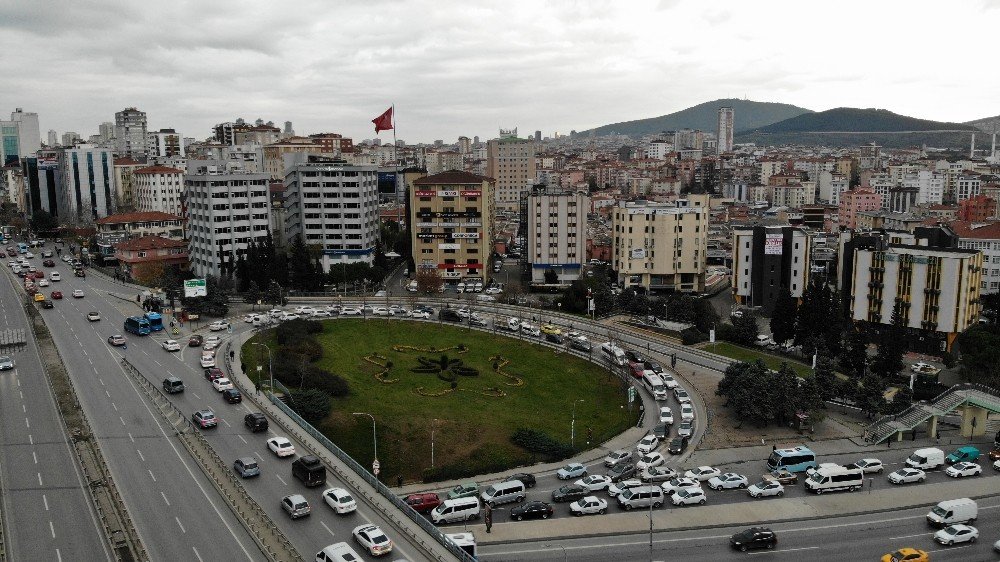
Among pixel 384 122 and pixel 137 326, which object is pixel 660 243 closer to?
pixel 384 122

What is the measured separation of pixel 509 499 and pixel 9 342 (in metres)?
36.1

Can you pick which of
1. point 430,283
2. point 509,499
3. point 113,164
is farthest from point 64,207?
point 509,499

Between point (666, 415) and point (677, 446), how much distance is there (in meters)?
4.08

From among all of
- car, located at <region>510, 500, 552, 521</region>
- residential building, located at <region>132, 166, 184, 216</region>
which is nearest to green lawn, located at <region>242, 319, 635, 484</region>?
car, located at <region>510, 500, 552, 521</region>

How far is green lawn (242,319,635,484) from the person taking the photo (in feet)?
124

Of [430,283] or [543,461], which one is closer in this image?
[543,461]

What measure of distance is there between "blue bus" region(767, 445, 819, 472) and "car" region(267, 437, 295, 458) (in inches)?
863

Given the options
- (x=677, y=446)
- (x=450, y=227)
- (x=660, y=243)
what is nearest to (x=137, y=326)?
(x=450, y=227)

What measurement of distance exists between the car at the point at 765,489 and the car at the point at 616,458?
591 cm

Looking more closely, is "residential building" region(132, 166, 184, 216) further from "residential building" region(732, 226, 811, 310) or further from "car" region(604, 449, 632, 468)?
"car" region(604, 449, 632, 468)

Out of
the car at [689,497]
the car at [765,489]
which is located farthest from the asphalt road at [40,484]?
the car at [765,489]

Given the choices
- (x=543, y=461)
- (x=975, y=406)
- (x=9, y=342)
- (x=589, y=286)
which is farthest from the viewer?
(x=589, y=286)

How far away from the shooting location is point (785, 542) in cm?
2891

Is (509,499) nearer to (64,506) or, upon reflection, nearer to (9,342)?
(64,506)
